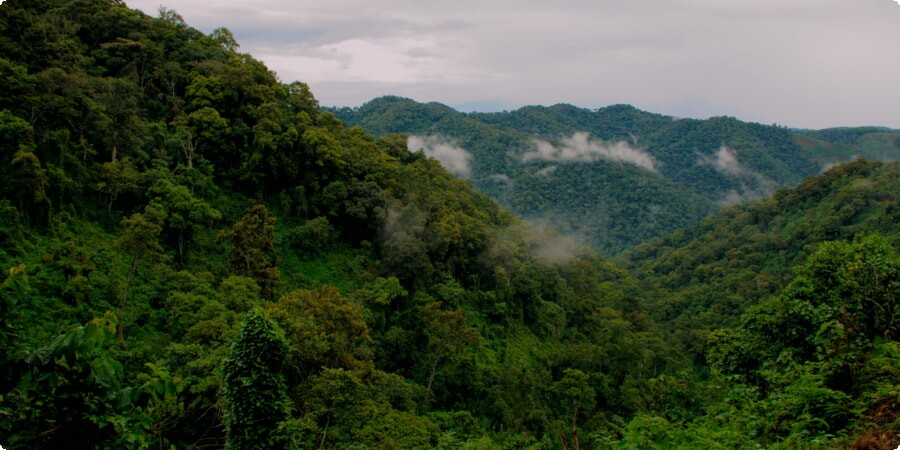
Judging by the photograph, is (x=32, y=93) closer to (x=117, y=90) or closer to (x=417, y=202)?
(x=117, y=90)

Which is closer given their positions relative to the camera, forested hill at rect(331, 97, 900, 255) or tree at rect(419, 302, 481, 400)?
tree at rect(419, 302, 481, 400)

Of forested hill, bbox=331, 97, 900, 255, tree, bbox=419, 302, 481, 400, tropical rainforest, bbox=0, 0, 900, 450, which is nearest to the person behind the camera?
tropical rainforest, bbox=0, 0, 900, 450

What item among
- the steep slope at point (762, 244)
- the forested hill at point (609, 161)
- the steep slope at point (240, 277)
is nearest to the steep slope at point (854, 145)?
the forested hill at point (609, 161)

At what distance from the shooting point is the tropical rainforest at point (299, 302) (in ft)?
18.6

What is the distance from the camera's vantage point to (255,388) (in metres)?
8.26

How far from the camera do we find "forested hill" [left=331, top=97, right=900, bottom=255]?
9644cm

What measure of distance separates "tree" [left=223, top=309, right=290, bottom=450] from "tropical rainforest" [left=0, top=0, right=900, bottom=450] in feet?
0.13

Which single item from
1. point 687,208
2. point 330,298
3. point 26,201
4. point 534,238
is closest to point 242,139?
point 26,201

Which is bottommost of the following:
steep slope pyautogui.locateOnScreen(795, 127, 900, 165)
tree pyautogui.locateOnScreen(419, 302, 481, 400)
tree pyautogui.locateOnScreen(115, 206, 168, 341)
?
tree pyautogui.locateOnScreen(419, 302, 481, 400)

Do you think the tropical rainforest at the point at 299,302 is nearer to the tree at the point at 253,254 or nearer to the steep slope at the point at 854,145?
the tree at the point at 253,254

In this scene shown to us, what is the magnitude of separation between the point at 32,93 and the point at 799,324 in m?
20.1

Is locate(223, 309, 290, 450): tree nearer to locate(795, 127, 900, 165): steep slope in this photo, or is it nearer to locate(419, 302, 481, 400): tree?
locate(419, 302, 481, 400): tree

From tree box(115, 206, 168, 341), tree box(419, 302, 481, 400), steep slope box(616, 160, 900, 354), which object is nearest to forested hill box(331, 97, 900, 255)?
steep slope box(616, 160, 900, 354)

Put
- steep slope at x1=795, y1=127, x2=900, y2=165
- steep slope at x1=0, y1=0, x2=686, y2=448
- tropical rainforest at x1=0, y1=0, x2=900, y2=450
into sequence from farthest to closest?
steep slope at x1=795, y1=127, x2=900, y2=165 < steep slope at x1=0, y1=0, x2=686, y2=448 < tropical rainforest at x1=0, y1=0, x2=900, y2=450
